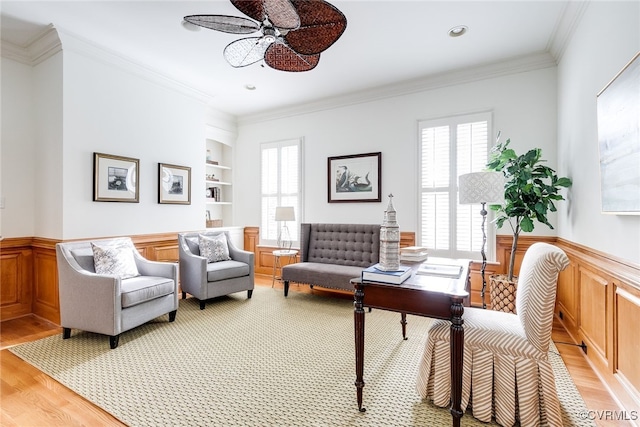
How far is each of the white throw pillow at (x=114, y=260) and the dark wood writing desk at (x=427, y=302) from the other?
259 centimetres

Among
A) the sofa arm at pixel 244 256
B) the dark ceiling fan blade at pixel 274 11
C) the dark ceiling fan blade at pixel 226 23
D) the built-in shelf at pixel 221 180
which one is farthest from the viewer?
the built-in shelf at pixel 221 180

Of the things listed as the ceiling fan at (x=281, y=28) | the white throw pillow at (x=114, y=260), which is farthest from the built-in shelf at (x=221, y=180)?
the ceiling fan at (x=281, y=28)

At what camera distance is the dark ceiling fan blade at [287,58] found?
2.68 metres

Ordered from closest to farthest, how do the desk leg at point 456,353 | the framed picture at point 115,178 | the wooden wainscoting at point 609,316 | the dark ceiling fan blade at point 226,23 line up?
the desk leg at point 456,353, the wooden wainscoting at point 609,316, the dark ceiling fan blade at point 226,23, the framed picture at point 115,178

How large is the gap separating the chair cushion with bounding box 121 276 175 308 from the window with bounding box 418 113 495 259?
3305 millimetres

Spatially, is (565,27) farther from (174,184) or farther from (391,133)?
(174,184)

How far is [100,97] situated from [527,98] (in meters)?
5.18

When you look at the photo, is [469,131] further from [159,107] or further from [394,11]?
[159,107]

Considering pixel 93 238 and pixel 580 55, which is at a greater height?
pixel 580 55

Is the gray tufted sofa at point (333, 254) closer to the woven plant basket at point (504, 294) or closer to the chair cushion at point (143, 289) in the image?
the woven plant basket at point (504, 294)

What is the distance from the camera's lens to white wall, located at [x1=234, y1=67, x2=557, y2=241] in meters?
3.79

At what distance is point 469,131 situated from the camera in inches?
162

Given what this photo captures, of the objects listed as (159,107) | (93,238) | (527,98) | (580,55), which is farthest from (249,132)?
(580,55)

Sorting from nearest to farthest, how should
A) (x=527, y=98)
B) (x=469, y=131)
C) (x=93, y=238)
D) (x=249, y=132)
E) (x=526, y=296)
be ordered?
(x=526, y=296) → (x=93, y=238) → (x=527, y=98) → (x=469, y=131) → (x=249, y=132)
